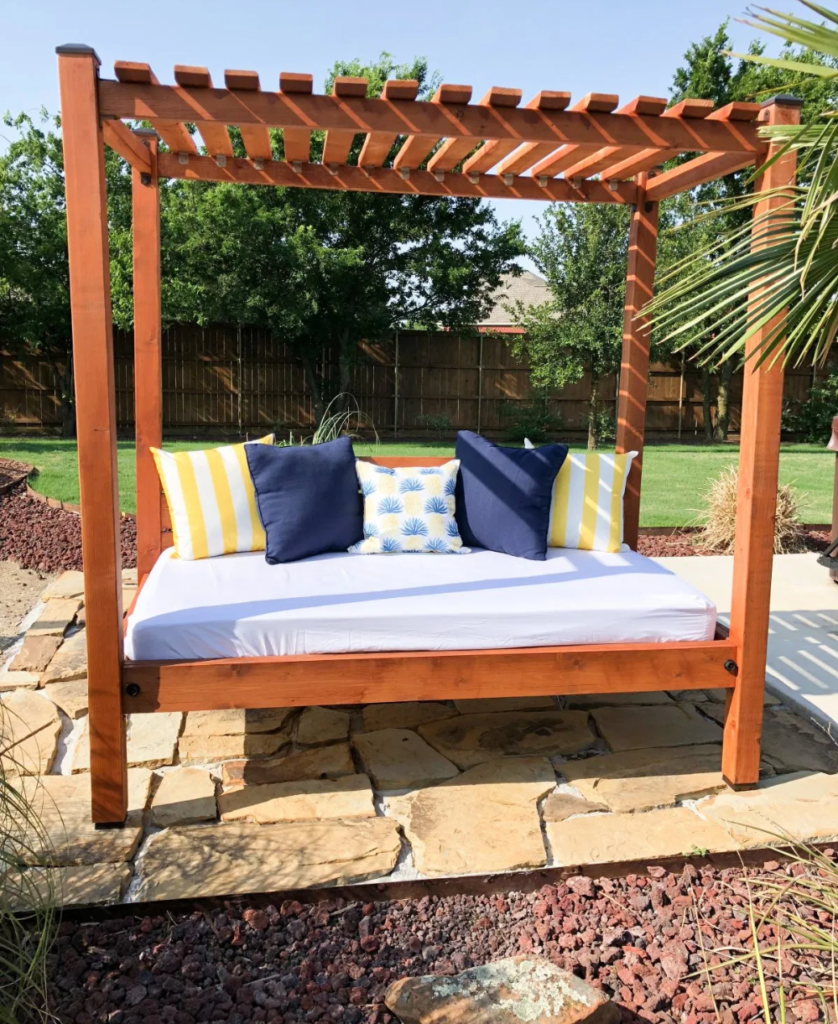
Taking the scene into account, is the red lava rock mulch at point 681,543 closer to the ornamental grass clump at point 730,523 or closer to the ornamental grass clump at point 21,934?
the ornamental grass clump at point 730,523

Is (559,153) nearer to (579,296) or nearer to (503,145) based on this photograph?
(503,145)

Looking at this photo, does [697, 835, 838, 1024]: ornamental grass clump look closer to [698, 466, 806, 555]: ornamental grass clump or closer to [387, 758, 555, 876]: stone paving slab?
[387, 758, 555, 876]: stone paving slab

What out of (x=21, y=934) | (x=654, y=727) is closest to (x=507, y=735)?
(x=654, y=727)

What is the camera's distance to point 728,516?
666 centimetres

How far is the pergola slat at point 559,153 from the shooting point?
8.76 ft

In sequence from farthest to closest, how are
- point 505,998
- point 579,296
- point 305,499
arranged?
1. point 579,296
2. point 305,499
3. point 505,998

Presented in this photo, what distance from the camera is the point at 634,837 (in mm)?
2631

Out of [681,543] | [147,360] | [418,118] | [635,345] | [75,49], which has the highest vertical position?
[75,49]

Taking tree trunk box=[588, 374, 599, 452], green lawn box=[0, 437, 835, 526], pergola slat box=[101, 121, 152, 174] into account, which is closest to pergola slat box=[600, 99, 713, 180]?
pergola slat box=[101, 121, 152, 174]

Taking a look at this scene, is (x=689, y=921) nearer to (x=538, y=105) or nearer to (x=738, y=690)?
(x=738, y=690)

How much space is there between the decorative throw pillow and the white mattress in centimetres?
35

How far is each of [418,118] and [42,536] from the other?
493 cm

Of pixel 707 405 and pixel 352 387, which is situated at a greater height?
pixel 352 387

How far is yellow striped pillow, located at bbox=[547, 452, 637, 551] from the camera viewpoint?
397 centimetres
